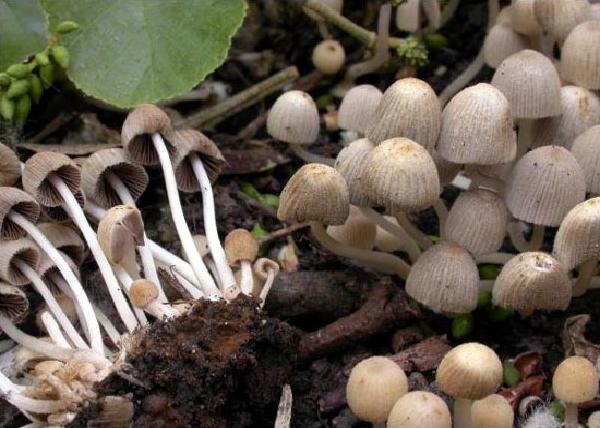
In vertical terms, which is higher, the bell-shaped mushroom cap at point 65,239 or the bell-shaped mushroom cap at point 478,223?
the bell-shaped mushroom cap at point 478,223

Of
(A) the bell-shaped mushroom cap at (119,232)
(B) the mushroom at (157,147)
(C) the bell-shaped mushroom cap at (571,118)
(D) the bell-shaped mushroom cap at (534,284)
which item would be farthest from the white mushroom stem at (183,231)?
(C) the bell-shaped mushroom cap at (571,118)

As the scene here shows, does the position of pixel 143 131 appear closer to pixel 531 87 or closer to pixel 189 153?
pixel 189 153

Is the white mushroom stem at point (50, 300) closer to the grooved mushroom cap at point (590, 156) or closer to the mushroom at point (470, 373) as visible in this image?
the mushroom at point (470, 373)

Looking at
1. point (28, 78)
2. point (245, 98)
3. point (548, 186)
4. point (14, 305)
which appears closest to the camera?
point (548, 186)

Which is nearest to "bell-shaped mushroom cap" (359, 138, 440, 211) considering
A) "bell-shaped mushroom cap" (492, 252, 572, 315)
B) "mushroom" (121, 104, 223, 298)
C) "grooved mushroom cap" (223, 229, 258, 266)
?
"bell-shaped mushroom cap" (492, 252, 572, 315)

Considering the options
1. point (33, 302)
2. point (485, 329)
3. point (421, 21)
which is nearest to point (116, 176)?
point (33, 302)

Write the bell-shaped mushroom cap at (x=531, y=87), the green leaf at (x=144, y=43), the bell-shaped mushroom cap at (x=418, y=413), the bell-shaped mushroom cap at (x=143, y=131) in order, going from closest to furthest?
the bell-shaped mushroom cap at (x=418, y=413) < the bell-shaped mushroom cap at (x=531, y=87) < the bell-shaped mushroom cap at (x=143, y=131) < the green leaf at (x=144, y=43)

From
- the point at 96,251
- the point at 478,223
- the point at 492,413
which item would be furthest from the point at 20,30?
the point at 492,413
